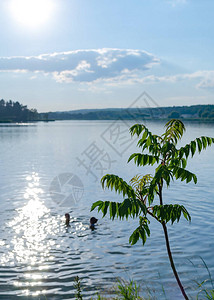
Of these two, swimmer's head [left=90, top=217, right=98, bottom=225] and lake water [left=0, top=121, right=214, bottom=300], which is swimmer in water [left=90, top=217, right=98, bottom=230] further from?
lake water [left=0, top=121, right=214, bottom=300]

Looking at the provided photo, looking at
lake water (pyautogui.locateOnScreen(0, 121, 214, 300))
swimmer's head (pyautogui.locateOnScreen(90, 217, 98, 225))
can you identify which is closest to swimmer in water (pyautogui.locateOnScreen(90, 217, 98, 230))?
swimmer's head (pyautogui.locateOnScreen(90, 217, 98, 225))

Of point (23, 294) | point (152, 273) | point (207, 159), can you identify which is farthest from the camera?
point (207, 159)

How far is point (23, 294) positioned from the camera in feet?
37.9

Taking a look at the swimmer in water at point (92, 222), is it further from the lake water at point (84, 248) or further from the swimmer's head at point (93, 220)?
the lake water at point (84, 248)

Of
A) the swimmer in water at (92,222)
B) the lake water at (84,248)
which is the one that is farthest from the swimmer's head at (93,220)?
the lake water at (84,248)

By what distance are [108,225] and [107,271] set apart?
5858 millimetres

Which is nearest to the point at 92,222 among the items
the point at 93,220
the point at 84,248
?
the point at 93,220

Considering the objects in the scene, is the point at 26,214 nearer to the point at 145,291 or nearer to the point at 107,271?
the point at 107,271

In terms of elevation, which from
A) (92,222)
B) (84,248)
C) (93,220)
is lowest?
(84,248)

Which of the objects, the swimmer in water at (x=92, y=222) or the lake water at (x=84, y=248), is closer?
the lake water at (x=84, y=248)

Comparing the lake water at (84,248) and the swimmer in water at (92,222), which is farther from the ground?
the swimmer in water at (92,222)

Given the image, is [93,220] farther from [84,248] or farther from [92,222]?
[84,248]

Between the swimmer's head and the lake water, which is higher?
the swimmer's head

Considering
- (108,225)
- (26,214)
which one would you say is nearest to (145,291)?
(108,225)
